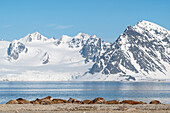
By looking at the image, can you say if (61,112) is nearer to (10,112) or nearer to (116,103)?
(10,112)

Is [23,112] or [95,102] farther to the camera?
[95,102]

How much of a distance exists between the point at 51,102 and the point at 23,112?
16677mm

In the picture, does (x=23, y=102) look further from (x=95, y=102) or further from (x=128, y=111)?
(x=128, y=111)

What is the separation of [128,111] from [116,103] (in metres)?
16.3

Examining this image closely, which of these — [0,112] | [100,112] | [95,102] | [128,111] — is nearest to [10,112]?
[0,112]

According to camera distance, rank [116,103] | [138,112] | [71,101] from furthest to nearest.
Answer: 1. [71,101]
2. [116,103]
3. [138,112]

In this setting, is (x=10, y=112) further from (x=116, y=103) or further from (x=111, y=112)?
(x=116, y=103)

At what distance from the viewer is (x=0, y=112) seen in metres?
45.5

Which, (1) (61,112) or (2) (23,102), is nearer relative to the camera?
(1) (61,112)

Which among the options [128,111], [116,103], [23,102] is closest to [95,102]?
[116,103]

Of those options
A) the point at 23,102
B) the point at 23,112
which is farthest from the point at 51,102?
the point at 23,112

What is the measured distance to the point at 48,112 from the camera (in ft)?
148

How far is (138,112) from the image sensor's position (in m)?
43.6

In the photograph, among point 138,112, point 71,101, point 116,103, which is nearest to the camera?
point 138,112
